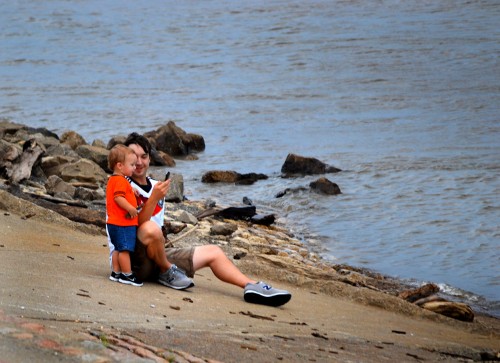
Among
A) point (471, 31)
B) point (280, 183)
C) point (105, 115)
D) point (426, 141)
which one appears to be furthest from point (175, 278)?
point (471, 31)

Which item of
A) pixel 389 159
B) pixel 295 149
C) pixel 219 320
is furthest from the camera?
pixel 295 149

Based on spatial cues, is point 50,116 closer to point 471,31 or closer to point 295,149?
point 295,149

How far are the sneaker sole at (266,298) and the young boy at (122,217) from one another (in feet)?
2.40

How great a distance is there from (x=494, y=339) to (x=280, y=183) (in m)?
8.48

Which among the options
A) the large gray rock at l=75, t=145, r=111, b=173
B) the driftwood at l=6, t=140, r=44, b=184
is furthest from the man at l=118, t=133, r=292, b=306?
the large gray rock at l=75, t=145, r=111, b=173

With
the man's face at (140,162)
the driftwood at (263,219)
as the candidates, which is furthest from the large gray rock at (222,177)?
the man's face at (140,162)

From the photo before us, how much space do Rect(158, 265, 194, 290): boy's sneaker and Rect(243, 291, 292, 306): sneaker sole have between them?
0.41 metres

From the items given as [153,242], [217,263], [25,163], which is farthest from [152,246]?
[25,163]

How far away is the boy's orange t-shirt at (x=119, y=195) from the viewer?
Answer: 7129 mm

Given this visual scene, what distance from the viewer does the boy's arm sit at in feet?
23.2

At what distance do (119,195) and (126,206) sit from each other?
0.10 metres

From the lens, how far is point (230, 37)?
37.6 m

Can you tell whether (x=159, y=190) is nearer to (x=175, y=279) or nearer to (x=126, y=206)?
(x=126, y=206)

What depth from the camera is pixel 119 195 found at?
7.13m
